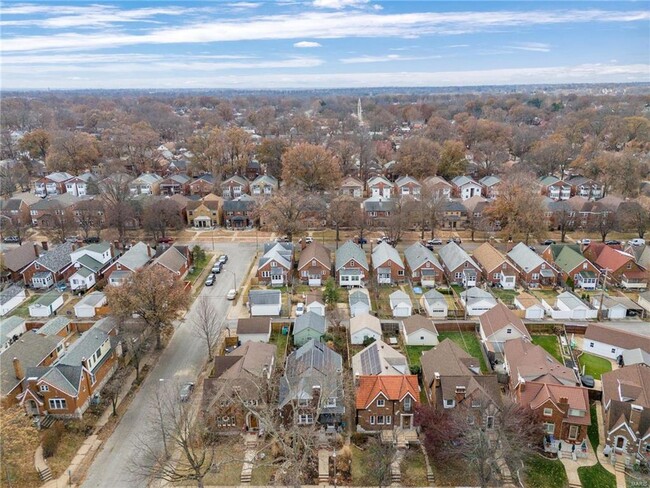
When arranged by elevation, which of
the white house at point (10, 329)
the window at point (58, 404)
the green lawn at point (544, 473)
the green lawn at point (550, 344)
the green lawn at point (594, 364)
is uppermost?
the white house at point (10, 329)

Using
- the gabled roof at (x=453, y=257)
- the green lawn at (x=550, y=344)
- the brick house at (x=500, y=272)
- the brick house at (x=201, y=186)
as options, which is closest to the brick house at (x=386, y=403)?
the green lawn at (x=550, y=344)

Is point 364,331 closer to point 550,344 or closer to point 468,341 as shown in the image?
point 468,341

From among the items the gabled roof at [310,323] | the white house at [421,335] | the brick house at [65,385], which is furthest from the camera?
the white house at [421,335]

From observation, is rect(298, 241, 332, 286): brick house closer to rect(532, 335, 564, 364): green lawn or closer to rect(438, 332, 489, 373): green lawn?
rect(438, 332, 489, 373): green lawn

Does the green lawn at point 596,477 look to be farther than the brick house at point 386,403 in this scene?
No

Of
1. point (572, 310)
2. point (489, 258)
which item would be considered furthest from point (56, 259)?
point (572, 310)

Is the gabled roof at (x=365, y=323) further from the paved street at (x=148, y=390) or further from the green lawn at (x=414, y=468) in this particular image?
the paved street at (x=148, y=390)

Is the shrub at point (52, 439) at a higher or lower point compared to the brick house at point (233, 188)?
lower
